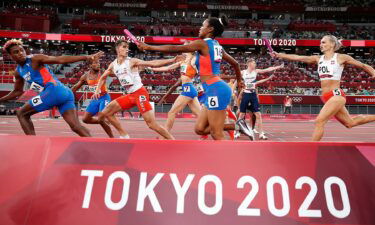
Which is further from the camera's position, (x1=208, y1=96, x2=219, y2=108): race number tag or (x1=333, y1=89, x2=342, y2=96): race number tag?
(x1=333, y1=89, x2=342, y2=96): race number tag

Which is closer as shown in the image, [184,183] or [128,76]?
[184,183]

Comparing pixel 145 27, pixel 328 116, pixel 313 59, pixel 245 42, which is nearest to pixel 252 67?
pixel 313 59

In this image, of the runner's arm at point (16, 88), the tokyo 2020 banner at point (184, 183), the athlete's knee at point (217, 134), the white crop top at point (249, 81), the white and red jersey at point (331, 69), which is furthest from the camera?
the white crop top at point (249, 81)

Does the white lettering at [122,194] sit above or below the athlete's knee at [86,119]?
above

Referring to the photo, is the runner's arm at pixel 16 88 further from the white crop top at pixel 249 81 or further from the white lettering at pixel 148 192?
the white crop top at pixel 249 81

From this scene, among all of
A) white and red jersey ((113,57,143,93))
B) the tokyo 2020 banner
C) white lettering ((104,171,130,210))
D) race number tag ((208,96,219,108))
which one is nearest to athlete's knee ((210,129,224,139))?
race number tag ((208,96,219,108))

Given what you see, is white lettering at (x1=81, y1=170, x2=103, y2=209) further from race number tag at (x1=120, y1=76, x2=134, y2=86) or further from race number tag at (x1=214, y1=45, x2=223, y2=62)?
race number tag at (x1=120, y1=76, x2=134, y2=86)

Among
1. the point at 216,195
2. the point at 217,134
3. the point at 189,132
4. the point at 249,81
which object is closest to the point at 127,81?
the point at 217,134

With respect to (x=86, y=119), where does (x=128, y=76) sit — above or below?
above

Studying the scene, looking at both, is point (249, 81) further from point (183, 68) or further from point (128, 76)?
point (128, 76)

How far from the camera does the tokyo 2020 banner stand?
237cm

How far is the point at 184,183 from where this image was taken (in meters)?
2.50

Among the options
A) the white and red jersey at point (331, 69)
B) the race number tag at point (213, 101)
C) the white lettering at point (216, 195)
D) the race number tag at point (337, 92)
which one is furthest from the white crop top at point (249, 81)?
the white lettering at point (216, 195)

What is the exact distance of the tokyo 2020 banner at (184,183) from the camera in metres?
2.37
